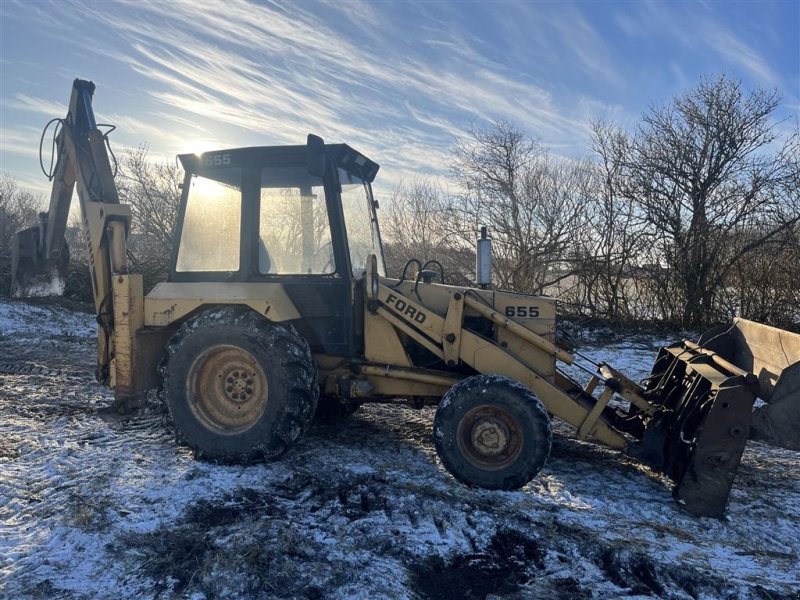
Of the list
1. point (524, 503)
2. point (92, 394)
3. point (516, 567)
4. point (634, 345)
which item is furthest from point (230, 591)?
point (634, 345)

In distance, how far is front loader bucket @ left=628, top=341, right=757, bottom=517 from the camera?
3.71 metres

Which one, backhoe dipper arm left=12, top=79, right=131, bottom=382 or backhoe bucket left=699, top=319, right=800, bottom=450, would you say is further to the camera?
backhoe dipper arm left=12, top=79, right=131, bottom=382

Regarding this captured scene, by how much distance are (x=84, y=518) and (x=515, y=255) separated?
40.4ft

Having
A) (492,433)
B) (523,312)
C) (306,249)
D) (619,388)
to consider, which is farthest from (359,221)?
(619,388)

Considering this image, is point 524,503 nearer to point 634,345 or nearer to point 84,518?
point 84,518

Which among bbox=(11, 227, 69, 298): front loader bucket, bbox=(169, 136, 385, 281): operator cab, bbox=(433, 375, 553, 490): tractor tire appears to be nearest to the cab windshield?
bbox=(169, 136, 385, 281): operator cab

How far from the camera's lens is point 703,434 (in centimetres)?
374

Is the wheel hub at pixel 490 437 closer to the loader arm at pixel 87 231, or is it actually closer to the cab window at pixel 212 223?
the cab window at pixel 212 223

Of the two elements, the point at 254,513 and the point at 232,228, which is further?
the point at 232,228

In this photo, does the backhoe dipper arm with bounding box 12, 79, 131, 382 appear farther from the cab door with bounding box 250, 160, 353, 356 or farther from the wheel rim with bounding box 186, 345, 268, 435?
the cab door with bounding box 250, 160, 353, 356

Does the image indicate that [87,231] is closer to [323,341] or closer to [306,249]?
[306,249]

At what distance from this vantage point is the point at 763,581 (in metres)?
3.05

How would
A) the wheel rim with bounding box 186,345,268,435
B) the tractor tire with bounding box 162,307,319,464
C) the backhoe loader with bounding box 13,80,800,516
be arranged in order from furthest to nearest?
the wheel rim with bounding box 186,345,268,435 < the tractor tire with bounding box 162,307,319,464 < the backhoe loader with bounding box 13,80,800,516

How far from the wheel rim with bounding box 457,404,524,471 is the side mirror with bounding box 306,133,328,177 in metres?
2.16
